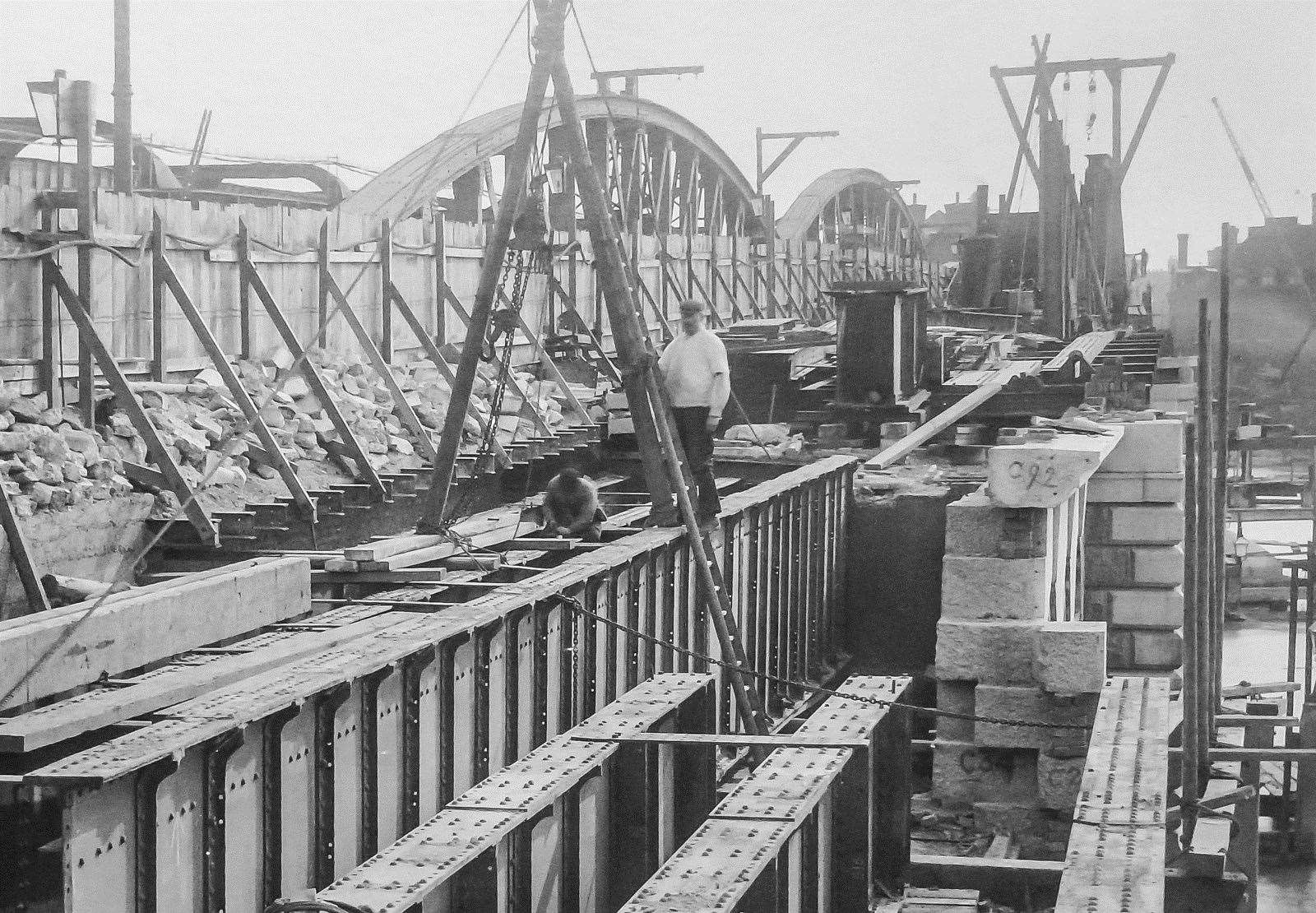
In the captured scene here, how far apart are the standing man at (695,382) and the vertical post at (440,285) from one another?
9.37 m

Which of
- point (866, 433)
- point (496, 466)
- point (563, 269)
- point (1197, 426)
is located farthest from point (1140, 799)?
point (563, 269)

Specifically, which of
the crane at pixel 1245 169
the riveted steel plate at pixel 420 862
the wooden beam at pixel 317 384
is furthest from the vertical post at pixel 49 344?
the crane at pixel 1245 169

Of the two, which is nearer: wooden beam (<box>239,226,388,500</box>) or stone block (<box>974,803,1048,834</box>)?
stone block (<box>974,803,1048,834</box>)

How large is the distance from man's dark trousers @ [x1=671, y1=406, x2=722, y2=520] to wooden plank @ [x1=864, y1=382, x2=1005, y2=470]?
200 inches

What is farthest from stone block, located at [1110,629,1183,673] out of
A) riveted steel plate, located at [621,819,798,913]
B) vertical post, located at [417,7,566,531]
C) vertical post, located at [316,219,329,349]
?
riveted steel plate, located at [621,819,798,913]

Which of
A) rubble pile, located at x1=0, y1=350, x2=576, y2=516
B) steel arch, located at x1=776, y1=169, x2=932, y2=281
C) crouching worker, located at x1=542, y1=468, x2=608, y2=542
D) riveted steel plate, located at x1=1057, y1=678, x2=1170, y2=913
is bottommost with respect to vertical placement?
riveted steel plate, located at x1=1057, y1=678, x2=1170, y2=913

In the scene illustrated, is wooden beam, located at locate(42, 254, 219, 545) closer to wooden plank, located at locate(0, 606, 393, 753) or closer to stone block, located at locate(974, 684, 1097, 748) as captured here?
wooden plank, located at locate(0, 606, 393, 753)

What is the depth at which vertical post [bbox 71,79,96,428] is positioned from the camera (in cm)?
1516

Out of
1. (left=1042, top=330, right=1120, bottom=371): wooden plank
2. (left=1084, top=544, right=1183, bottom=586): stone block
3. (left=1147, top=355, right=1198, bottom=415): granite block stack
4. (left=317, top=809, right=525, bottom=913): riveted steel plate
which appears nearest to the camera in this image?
(left=317, top=809, right=525, bottom=913): riveted steel plate

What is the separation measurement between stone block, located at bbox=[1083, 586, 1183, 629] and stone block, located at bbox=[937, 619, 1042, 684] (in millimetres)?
4501

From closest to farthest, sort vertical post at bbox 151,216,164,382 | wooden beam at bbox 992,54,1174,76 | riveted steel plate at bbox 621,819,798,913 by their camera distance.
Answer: riveted steel plate at bbox 621,819,798,913, vertical post at bbox 151,216,164,382, wooden beam at bbox 992,54,1174,76

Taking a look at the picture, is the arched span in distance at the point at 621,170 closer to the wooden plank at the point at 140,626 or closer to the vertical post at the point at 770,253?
the vertical post at the point at 770,253

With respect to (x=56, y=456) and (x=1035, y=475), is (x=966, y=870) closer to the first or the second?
(x=1035, y=475)

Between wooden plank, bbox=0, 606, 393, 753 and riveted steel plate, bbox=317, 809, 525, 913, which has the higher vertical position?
wooden plank, bbox=0, 606, 393, 753
